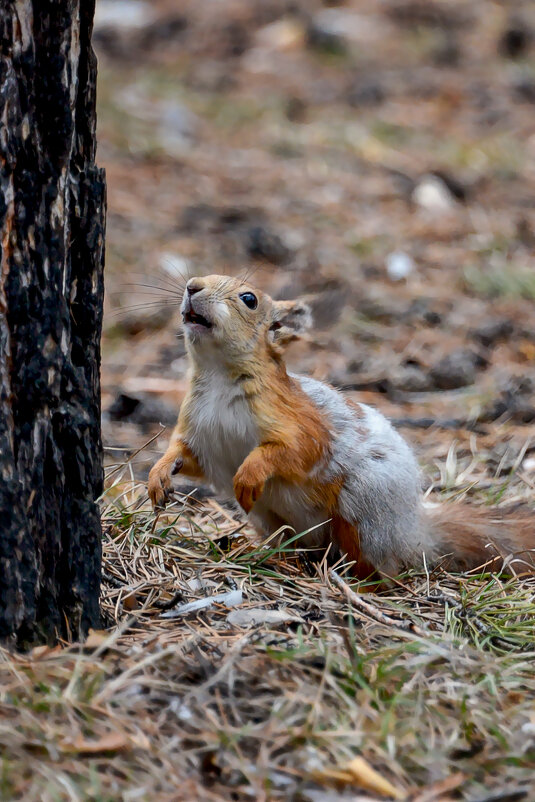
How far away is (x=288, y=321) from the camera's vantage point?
150 inches

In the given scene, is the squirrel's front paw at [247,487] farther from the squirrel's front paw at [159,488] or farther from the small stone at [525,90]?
the small stone at [525,90]

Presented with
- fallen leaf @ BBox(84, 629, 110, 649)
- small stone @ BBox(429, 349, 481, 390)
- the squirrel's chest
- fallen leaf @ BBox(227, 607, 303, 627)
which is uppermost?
the squirrel's chest

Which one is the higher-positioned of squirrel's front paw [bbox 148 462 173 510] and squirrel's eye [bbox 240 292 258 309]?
squirrel's eye [bbox 240 292 258 309]

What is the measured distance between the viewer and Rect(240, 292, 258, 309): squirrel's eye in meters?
3.69

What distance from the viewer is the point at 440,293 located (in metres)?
6.90

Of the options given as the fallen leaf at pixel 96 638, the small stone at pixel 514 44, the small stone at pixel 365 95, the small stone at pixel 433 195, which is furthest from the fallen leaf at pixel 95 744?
the small stone at pixel 514 44

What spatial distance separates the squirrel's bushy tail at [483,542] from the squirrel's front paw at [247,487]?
0.70 m

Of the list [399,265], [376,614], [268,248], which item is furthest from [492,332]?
[376,614]

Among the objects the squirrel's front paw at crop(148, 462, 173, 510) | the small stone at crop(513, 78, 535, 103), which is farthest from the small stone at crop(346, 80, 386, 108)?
the squirrel's front paw at crop(148, 462, 173, 510)

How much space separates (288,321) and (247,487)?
76 cm

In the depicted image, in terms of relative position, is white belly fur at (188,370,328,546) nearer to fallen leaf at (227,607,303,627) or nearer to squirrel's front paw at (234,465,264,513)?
squirrel's front paw at (234,465,264,513)

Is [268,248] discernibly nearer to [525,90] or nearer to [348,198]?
[348,198]

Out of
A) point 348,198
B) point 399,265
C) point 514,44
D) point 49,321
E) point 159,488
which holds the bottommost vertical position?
point 159,488

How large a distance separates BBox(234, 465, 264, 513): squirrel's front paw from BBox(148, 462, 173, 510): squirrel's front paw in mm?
246
